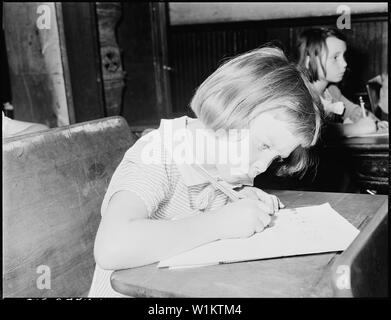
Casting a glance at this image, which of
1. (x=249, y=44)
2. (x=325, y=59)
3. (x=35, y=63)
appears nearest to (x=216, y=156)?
(x=325, y=59)

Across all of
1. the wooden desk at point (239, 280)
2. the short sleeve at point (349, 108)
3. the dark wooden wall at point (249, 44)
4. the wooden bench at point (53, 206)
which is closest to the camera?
the wooden desk at point (239, 280)

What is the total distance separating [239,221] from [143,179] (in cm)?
26

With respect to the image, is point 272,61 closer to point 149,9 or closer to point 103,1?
point 103,1

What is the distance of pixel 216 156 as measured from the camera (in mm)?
1190

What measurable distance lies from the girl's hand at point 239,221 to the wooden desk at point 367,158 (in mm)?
1413

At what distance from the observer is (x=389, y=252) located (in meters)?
0.76

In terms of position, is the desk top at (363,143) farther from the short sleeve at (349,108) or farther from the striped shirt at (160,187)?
the striped shirt at (160,187)

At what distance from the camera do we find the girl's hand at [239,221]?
1.02 meters

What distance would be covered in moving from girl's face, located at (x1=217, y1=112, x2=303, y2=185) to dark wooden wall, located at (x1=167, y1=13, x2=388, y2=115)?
10.5ft

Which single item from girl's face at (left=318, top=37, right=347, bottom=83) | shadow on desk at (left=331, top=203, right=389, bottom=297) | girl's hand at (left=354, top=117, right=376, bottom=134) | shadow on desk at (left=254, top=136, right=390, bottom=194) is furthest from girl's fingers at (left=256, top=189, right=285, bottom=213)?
girl's face at (left=318, top=37, right=347, bottom=83)

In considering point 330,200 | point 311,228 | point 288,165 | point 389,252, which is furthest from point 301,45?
point 389,252

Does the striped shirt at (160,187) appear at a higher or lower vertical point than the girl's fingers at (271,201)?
higher

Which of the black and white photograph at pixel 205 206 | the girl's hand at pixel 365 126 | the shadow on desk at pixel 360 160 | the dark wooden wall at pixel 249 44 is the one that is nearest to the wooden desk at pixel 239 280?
the black and white photograph at pixel 205 206

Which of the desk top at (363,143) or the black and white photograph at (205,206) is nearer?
the black and white photograph at (205,206)
